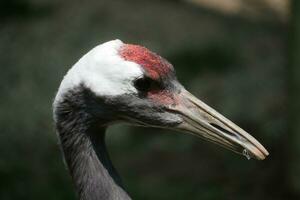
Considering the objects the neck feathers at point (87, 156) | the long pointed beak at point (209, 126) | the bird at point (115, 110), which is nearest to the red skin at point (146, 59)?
the bird at point (115, 110)

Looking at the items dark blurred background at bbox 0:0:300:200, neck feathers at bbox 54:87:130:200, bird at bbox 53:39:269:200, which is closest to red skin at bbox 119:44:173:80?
bird at bbox 53:39:269:200

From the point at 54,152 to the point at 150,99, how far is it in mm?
4805

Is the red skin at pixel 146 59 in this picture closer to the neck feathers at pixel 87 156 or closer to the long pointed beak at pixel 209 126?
the long pointed beak at pixel 209 126

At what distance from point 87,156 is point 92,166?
Answer: 0.07 metres

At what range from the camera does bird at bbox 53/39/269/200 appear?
4715mm

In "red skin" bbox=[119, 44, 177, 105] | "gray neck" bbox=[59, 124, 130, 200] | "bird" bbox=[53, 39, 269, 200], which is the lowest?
"gray neck" bbox=[59, 124, 130, 200]

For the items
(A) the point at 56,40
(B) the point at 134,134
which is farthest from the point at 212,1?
(B) the point at 134,134

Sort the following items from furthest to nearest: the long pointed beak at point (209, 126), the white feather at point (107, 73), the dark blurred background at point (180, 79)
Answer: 1. the dark blurred background at point (180, 79)
2. the long pointed beak at point (209, 126)
3. the white feather at point (107, 73)

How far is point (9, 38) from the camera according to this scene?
37.2 feet

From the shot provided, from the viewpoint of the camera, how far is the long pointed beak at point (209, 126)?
4.87 m

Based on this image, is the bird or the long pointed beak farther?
the long pointed beak

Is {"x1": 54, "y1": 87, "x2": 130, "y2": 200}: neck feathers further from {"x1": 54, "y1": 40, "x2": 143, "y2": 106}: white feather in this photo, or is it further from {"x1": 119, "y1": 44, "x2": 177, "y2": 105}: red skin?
{"x1": 119, "y1": 44, "x2": 177, "y2": 105}: red skin

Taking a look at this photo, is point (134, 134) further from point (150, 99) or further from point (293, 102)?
point (150, 99)

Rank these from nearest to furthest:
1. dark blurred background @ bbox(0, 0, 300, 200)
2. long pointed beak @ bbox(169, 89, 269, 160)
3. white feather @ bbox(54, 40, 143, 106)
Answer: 1. white feather @ bbox(54, 40, 143, 106)
2. long pointed beak @ bbox(169, 89, 269, 160)
3. dark blurred background @ bbox(0, 0, 300, 200)
